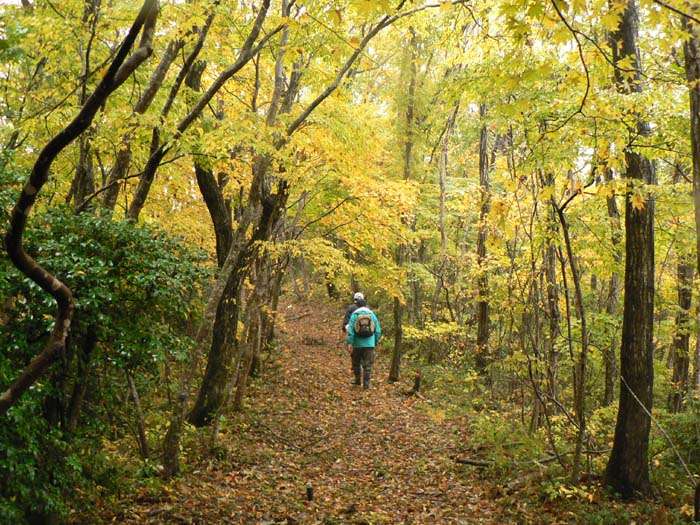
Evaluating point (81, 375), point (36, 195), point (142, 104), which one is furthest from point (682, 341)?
point (36, 195)

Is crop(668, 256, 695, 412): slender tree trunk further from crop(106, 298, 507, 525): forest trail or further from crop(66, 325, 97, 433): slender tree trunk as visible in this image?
crop(66, 325, 97, 433): slender tree trunk

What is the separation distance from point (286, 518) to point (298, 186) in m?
5.35

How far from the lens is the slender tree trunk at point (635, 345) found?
5777mm

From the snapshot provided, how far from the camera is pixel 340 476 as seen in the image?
7391 mm

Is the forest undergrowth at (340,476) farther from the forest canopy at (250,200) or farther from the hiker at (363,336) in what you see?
the hiker at (363,336)

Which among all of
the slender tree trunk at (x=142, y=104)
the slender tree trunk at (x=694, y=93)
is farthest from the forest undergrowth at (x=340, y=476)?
the slender tree trunk at (x=694, y=93)

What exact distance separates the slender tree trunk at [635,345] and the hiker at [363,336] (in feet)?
20.9

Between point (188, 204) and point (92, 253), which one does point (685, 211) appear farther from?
point (188, 204)

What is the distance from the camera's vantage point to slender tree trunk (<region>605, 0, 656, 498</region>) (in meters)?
5.78

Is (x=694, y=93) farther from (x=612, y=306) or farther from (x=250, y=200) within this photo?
(x=612, y=306)

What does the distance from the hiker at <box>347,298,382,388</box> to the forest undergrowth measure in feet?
2.23

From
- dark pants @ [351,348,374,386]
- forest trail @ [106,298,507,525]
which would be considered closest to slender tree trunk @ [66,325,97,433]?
forest trail @ [106,298,507,525]

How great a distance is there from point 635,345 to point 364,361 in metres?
7.10

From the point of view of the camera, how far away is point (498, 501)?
632 cm
